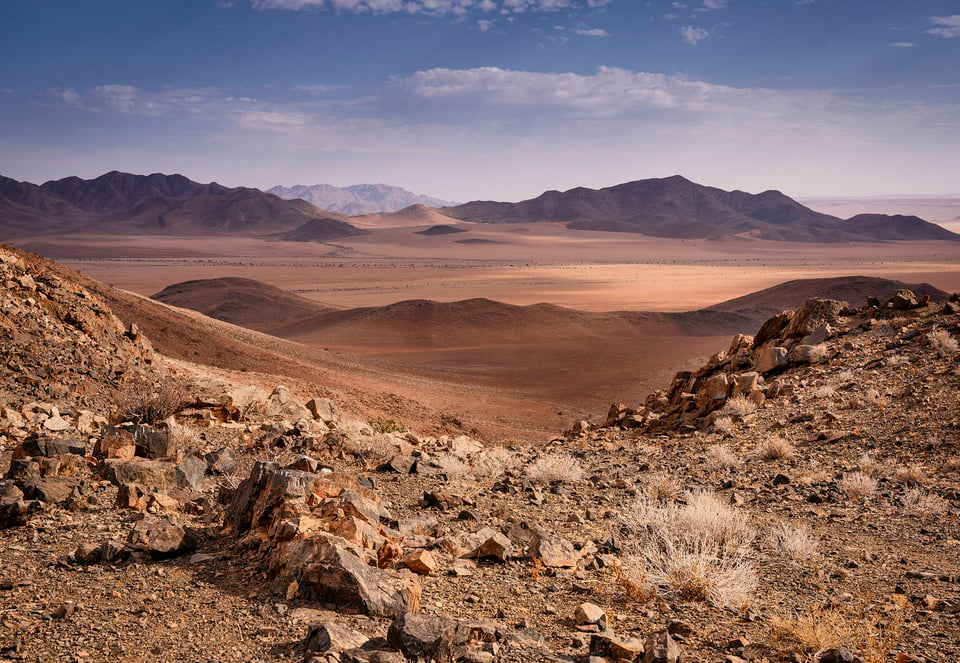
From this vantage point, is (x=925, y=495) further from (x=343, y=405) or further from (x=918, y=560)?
(x=343, y=405)

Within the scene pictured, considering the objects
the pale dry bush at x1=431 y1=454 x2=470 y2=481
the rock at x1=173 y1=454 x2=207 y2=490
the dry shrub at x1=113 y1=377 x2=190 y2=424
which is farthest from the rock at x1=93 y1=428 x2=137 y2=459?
the pale dry bush at x1=431 y1=454 x2=470 y2=481

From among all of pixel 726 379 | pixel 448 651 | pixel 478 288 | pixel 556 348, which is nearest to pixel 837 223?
pixel 478 288

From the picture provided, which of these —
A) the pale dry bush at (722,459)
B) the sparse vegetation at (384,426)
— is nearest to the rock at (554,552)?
the pale dry bush at (722,459)

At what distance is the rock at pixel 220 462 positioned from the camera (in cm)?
767

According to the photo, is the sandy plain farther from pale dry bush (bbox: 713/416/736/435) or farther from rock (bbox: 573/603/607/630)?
rock (bbox: 573/603/607/630)

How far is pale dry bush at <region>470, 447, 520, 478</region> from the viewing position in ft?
31.7

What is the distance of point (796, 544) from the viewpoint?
21.0 ft

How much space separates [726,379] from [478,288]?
203 feet

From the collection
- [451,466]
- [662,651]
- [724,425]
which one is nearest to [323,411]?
[451,466]

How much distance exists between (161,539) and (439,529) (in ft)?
7.56

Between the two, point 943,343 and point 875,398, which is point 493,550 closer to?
point 875,398

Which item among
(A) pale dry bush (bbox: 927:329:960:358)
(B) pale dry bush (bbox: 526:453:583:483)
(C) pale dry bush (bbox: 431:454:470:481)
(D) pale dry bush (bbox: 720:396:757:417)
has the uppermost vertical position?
(A) pale dry bush (bbox: 927:329:960:358)

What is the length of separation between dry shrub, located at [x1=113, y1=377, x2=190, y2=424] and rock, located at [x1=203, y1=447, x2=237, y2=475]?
238 cm

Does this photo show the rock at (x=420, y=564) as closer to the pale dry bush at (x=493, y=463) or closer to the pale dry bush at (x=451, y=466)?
the pale dry bush at (x=451, y=466)
